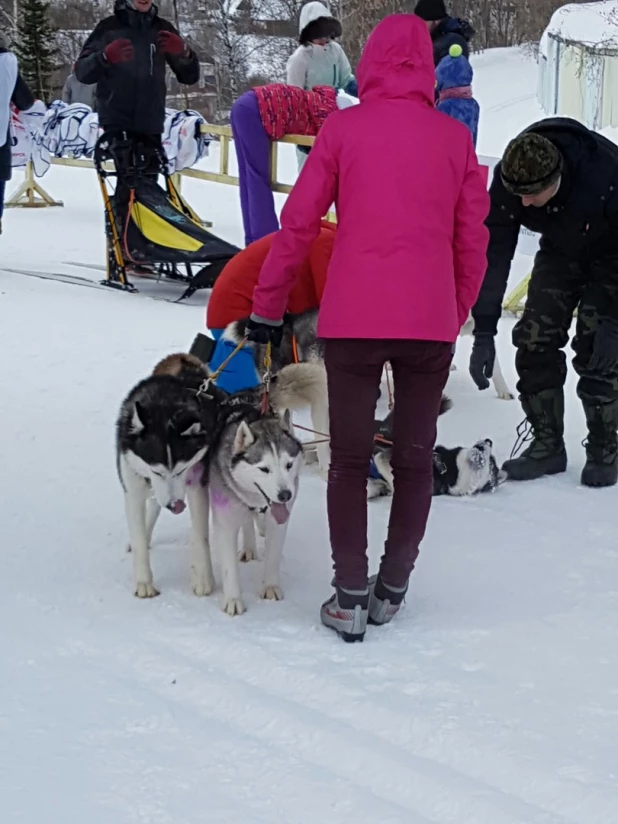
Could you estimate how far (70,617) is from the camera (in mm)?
2738

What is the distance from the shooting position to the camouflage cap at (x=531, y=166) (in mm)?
3361

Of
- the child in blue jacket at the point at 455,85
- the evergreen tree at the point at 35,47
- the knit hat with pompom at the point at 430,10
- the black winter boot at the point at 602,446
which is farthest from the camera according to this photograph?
the evergreen tree at the point at 35,47

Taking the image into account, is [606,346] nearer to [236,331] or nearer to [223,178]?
[236,331]

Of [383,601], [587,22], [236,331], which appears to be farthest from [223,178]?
[587,22]

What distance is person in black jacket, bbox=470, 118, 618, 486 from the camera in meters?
3.52

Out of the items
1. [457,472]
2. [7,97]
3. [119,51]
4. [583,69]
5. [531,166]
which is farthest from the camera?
[583,69]

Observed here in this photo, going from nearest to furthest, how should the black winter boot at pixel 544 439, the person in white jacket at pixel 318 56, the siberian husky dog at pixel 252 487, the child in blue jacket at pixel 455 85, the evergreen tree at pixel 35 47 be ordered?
the siberian husky dog at pixel 252 487 → the black winter boot at pixel 544 439 → the child in blue jacket at pixel 455 85 → the person in white jacket at pixel 318 56 → the evergreen tree at pixel 35 47

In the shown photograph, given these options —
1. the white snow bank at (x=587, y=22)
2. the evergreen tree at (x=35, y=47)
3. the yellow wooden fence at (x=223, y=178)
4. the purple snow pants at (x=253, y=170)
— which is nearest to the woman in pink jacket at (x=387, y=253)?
the yellow wooden fence at (x=223, y=178)

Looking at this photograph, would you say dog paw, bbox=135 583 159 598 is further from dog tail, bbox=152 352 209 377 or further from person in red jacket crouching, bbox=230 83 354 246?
person in red jacket crouching, bbox=230 83 354 246

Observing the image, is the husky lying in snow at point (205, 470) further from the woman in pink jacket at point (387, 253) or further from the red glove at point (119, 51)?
the red glove at point (119, 51)

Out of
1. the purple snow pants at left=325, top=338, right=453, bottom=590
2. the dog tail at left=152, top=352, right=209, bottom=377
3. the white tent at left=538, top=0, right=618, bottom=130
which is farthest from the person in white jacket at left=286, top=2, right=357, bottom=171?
the white tent at left=538, top=0, right=618, bottom=130

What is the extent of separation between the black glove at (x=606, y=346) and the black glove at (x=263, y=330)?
1.57 m

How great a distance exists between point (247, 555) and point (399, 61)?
5.33 ft

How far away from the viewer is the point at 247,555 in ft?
10.5
